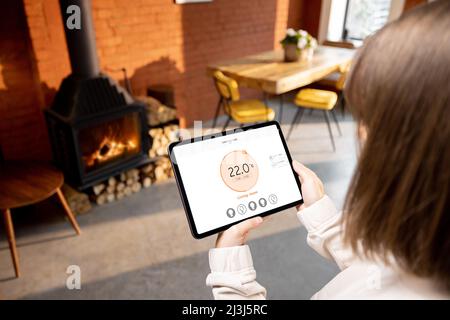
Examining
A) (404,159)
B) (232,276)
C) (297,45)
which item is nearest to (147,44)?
(297,45)

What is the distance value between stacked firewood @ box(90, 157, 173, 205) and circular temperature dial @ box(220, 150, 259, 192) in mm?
1839

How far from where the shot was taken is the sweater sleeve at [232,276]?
0.74 meters

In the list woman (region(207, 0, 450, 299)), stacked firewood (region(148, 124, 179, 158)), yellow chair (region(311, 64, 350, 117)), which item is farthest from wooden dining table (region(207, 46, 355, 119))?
woman (region(207, 0, 450, 299))

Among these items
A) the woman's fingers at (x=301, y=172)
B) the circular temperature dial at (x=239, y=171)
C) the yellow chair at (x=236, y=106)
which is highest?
the circular temperature dial at (x=239, y=171)

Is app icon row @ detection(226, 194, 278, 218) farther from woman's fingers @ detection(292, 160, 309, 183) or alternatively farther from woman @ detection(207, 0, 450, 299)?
woman @ detection(207, 0, 450, 299)

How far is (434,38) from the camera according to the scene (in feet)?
1.35

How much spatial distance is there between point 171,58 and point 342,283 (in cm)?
295

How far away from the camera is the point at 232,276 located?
29.4 inches

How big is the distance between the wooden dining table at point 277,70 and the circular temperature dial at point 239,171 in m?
1.93

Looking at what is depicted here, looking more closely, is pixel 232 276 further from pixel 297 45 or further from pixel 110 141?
pixel 297 45

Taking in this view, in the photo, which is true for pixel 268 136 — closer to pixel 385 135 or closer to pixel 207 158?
pixel 207 158

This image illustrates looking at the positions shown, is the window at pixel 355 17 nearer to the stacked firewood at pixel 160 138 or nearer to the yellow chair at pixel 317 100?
the yellow chair at pixel 317 100

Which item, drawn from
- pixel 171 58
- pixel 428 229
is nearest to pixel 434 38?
pixel 428 229

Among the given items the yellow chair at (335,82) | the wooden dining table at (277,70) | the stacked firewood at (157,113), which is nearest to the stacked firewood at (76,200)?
the stacked firewood at (157,113)
